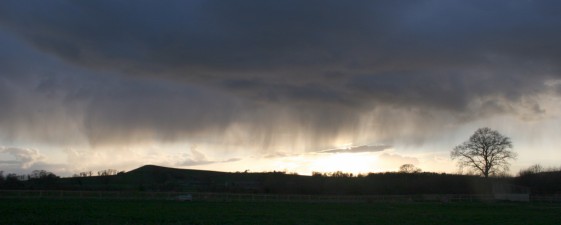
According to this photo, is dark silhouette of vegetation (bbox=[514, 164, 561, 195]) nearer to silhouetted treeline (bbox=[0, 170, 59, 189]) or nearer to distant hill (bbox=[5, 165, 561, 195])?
distant hill (bbox=[5, 165, 561, 195])

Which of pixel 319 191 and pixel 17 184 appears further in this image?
pixel 319 191

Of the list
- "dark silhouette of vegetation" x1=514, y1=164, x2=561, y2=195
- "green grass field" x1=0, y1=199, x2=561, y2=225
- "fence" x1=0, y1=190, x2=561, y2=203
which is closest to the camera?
"green grass field" x1=0, y1=199, x2=561, y2=225

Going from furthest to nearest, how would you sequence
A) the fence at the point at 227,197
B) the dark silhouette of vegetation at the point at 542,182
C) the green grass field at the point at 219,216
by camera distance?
the dark silhouette of vegetation at the point at 542,182, the fence at the point at 227,197, the green grass field at the point at 219,216

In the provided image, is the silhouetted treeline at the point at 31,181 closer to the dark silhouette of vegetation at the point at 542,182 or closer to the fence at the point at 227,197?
the fence at the point at 227,197

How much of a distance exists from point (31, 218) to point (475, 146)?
330 ft

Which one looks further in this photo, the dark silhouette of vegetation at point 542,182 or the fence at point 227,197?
the dark silhouette of vegetation at point 542,182

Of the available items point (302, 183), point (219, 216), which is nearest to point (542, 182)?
point (302, 183)

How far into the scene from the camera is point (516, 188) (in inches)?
4385

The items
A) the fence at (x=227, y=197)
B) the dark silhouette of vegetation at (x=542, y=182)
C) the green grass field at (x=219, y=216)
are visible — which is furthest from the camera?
the dark silhouette of vegetation at (x=542, y=182)

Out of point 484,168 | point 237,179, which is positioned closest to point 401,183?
point 484,168

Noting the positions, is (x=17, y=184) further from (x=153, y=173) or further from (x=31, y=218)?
(x=31, y=218)

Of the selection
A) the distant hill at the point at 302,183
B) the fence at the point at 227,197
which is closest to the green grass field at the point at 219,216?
the fence at the point at 227,197

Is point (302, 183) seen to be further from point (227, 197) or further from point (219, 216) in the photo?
point (219, 216)

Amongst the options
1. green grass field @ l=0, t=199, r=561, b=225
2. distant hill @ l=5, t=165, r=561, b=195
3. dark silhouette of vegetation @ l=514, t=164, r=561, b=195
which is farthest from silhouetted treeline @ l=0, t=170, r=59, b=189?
dark silhouette of vegetation @ l=514, t=164, r=561, b=195
